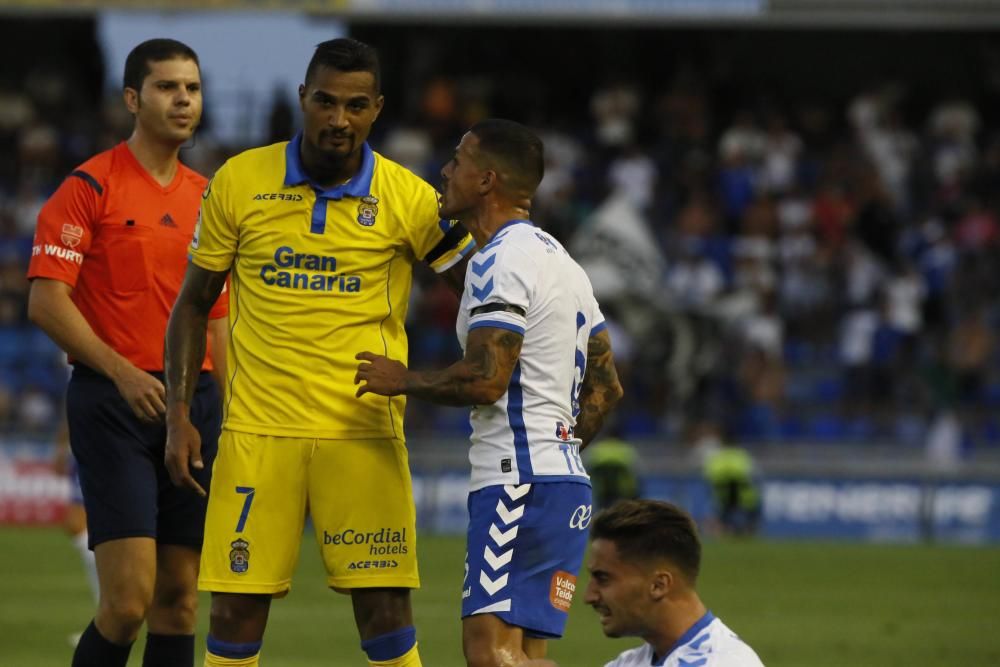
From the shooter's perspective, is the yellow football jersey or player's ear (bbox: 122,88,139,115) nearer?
the yellow football jersey

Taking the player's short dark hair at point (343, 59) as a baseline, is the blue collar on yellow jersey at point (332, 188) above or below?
below

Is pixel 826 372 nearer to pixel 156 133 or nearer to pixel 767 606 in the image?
pixel 767 606

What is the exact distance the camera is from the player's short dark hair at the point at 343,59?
20.6 ft

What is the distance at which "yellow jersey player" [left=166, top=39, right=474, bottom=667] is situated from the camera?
248 inches

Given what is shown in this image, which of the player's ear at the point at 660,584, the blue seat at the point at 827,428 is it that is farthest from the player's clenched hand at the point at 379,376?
the blue seat at the point at 827,428

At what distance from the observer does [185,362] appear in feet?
21.6

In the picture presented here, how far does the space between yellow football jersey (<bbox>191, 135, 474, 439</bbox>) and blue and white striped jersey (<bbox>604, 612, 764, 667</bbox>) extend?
1.86m

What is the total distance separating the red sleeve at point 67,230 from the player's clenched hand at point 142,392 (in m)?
0.47

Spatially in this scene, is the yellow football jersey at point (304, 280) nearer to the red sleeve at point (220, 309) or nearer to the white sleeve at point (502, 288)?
the white sleeve at point (502, 288)

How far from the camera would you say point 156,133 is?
7.30 m

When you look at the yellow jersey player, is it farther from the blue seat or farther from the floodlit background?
the blue seat

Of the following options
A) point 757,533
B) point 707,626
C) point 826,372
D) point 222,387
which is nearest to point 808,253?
point 826,372

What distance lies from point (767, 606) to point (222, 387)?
7339mm

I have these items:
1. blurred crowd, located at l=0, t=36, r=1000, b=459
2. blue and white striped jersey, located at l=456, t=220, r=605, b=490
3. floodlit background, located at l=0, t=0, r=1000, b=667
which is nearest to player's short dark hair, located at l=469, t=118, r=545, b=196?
blue and white striped jersey, located at l=456, t=220, r=605, b=490
